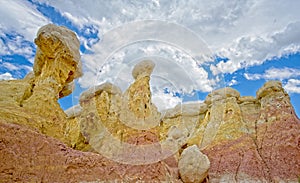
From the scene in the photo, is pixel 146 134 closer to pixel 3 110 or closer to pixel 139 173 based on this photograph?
pixel 139 173

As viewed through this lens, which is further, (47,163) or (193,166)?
(193,166)

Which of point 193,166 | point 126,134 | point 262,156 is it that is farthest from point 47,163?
point 262,156

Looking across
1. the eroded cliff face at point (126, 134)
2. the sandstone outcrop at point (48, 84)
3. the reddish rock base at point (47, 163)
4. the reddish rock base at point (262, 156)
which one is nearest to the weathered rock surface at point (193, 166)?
the eroded cliff face at point (126, 134)

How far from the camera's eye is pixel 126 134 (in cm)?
1323

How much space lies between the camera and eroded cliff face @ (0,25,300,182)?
7.17 meters

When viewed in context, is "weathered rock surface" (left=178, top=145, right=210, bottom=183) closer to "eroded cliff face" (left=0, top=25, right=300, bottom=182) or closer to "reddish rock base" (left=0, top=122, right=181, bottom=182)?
"eroded cliff face" (left=0, top=25, right=300, bottom=182)

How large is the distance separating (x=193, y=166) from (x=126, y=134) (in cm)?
357

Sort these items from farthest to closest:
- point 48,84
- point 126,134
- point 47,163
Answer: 1. point 126,134
2. point 48,84
3. point 47,163

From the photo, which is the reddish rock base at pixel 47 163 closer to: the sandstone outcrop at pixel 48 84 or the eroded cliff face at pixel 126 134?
the eroded cliff face at pixel 126 134

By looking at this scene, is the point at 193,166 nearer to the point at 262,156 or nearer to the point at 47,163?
the point at 262,156

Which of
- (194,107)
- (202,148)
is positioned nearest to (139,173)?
Result: (202,148)

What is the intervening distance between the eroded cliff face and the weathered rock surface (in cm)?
4

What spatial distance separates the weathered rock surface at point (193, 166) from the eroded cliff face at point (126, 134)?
39 mm

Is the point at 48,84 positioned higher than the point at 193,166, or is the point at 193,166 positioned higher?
the point at 48,84
